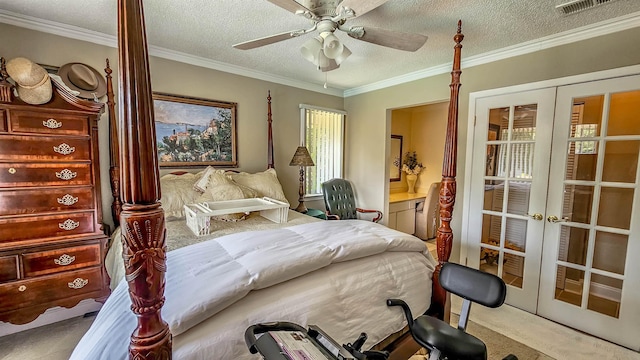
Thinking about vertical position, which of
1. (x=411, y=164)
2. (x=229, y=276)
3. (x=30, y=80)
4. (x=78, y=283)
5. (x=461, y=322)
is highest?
(x=30, y=80)

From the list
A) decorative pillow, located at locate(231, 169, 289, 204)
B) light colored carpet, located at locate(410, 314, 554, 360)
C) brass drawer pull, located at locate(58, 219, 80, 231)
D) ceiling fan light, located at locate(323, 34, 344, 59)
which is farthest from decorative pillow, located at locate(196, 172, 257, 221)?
light colored carpet, located at locate(410, 314, 554, 360)

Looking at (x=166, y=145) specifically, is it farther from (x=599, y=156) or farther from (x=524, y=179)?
(x=599, y=156)

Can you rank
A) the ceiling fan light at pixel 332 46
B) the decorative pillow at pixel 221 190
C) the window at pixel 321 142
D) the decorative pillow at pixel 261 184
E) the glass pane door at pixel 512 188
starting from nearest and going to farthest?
1. the ceiling fan light at pixel 332 46
2. the glass pane door at pixel 512 188
3. the decorative pillow at pixel 221 190
4. the decorative pillow at pixel 261 184
5. the window at pixel 321 142

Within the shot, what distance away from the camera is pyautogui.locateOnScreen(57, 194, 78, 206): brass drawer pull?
209cm

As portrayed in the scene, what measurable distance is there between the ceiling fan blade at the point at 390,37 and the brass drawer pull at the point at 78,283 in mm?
2825

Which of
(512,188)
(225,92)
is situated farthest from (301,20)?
(512,188)

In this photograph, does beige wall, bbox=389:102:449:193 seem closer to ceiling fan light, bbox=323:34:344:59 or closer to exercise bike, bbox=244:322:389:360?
ceiling fan light, bbox=323:34:344:59

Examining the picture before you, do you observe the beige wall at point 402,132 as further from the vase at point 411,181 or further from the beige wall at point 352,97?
the beige wall at point 352,97

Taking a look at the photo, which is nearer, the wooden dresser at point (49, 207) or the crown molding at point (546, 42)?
the wooden dresser at point (49, 207)

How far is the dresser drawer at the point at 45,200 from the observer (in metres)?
1.92

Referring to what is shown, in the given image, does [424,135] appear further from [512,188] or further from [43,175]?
[43,175]

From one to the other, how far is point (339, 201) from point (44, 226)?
288 centimetres

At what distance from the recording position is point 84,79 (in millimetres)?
2451

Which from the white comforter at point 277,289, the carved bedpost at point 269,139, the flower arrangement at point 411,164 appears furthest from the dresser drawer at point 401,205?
the white comforter at point 277,289
